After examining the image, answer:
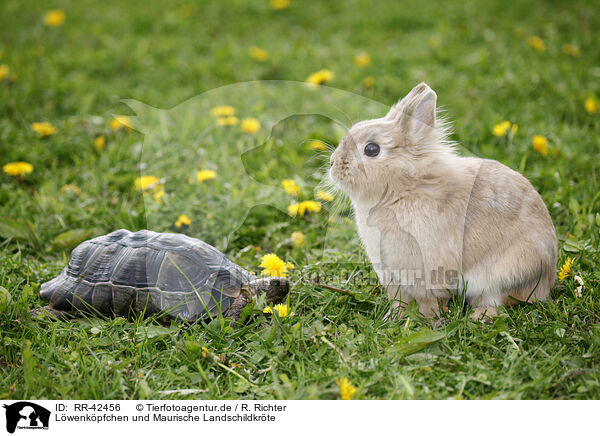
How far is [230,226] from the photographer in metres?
3.73

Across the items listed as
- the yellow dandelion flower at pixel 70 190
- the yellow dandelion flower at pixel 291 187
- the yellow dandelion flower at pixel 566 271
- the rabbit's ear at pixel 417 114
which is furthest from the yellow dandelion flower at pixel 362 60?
the yellow dandelion flower at pixel 566 271

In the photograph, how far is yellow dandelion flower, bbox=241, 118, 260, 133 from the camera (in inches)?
191

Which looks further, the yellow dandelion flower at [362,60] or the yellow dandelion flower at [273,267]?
the yellow dandelion flower at [362,60]

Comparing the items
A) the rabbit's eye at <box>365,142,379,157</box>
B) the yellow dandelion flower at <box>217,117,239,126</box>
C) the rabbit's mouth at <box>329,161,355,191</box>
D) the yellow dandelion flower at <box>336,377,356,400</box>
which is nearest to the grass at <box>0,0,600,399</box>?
the yellow dandelion flower at <box>336,377,356,400</box>

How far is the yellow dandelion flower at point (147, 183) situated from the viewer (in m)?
3.99

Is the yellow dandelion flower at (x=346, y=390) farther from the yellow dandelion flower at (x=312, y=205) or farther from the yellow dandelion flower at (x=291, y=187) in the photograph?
the yellow dandelion flower at (x=291, y=187)

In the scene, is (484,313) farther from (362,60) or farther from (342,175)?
(362,60)

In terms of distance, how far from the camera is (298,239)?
3.59 m

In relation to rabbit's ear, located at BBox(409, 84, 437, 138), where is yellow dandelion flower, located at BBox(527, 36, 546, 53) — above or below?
above

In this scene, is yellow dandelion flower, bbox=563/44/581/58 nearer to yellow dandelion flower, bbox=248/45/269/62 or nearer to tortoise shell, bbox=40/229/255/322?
yellow dandelion flower, bbox=248/45/269/62
